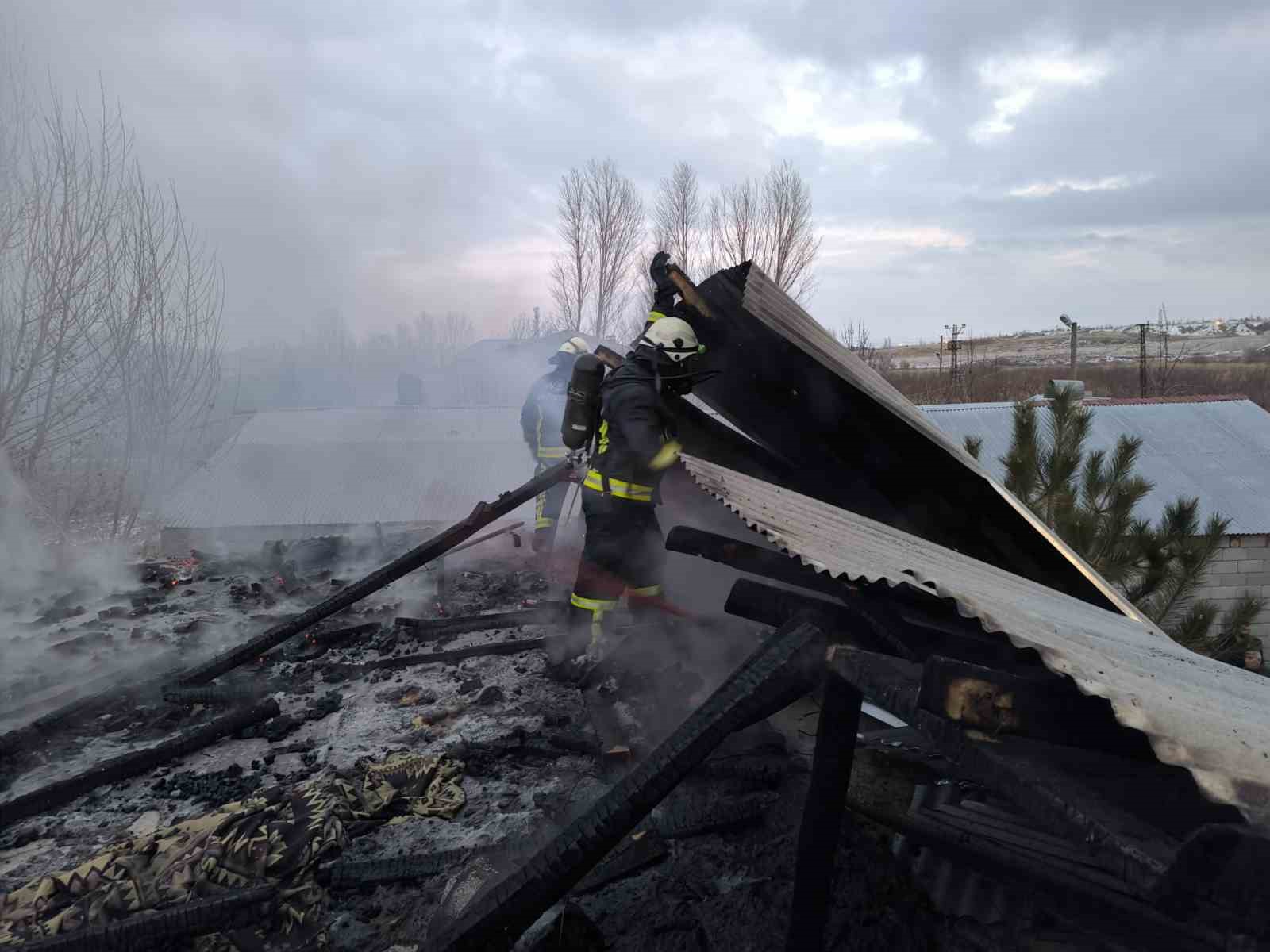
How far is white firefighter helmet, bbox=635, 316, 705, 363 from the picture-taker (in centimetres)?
425

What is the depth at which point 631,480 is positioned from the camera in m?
4.52

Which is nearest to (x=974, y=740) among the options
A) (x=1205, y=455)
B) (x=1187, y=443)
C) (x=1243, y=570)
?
(x=1243, y=570)

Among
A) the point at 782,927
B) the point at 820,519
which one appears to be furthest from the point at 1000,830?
the point at 820,519

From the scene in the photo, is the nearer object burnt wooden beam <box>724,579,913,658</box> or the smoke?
burnt wooden beam <box>724,579,913,658</box>

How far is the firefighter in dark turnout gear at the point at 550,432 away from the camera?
749 centimetres

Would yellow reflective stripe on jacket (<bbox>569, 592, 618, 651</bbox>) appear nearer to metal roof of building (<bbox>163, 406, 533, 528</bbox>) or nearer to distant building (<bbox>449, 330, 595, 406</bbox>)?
metal roof of building (<bbox>163, 406, 533, 528</bbox>)

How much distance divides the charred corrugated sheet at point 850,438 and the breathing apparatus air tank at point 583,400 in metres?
0.68

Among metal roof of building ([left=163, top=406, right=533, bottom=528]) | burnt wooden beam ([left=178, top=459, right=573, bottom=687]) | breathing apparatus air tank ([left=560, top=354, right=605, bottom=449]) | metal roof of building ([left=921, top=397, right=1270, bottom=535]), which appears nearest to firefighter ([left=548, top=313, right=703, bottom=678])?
breathing apparatus air tank ([left=560, top=354, right=605, bottom=449])

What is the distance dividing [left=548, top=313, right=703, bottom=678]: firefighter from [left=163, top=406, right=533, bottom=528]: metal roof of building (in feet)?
19.4

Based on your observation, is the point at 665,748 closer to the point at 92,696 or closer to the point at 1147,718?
the point at 1147,718

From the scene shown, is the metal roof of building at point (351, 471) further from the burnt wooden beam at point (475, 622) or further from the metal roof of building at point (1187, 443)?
the metal roof of building at point (1187, 443)

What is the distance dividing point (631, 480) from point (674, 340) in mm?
905

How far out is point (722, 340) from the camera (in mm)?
4293

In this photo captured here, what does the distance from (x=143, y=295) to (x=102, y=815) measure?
7.56 meters
